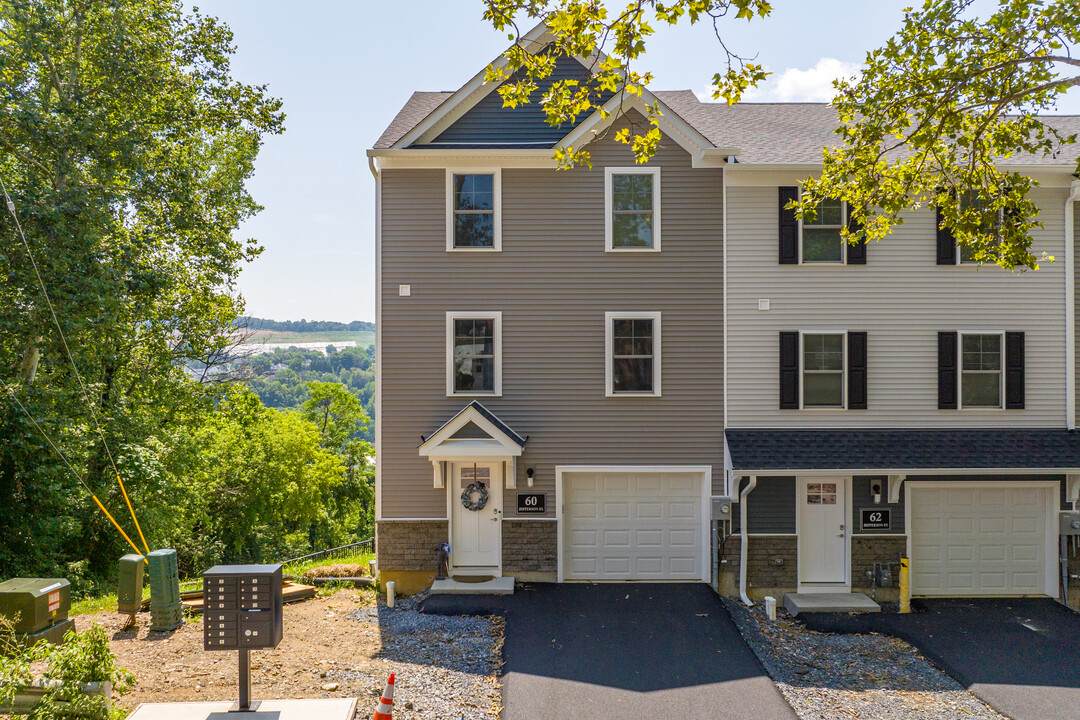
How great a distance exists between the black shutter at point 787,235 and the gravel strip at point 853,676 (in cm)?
598

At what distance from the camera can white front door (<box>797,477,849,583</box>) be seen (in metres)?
11.7

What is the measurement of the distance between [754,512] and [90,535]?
15405 millimetres

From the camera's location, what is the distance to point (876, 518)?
38.2ft

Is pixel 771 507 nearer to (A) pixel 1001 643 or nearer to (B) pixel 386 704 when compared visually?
(A) pixel 1001 643

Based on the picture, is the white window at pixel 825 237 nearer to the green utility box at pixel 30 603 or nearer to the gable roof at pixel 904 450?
the gable roof at pixel 904 450

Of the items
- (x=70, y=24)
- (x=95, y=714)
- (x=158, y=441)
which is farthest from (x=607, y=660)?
(x=70, y=24)

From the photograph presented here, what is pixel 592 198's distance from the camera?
11.7 metres

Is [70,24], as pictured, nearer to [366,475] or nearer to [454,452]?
[454,452]

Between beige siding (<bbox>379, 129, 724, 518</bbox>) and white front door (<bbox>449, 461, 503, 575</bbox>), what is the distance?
0.27m

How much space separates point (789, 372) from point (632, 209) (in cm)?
390

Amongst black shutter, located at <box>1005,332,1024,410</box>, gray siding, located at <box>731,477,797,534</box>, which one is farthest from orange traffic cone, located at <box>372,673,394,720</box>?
black shutter, located at <box>1005,332,1024,410</box>

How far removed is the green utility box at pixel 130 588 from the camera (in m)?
8.70

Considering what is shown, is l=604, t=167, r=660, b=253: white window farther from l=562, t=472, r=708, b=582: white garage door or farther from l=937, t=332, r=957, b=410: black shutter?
l=937, t=332, r=957, b=410: black shutter

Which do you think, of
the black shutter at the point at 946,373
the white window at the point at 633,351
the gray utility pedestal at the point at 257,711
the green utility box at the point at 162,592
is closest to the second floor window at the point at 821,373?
the black shutter at the point at 946,373
